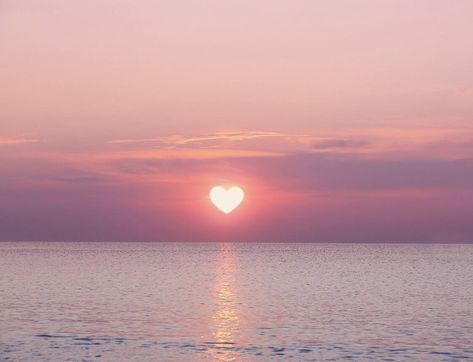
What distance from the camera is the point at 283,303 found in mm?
86562

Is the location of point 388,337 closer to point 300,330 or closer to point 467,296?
point 300,330

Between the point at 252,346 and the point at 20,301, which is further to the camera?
the point at 20,301

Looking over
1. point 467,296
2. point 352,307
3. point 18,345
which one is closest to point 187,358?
point 18,345

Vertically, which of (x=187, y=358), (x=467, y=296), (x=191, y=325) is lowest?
(x=187, y=358)

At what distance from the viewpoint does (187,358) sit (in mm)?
48812

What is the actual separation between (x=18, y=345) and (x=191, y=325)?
621 inches

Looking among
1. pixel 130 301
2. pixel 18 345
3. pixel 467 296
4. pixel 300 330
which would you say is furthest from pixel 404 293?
pixel 18 345

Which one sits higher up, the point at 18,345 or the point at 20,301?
the point at 20,301

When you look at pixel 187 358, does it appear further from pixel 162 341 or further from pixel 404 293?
pixel 404 293

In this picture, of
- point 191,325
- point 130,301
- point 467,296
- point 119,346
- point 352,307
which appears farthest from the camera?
point 467,296

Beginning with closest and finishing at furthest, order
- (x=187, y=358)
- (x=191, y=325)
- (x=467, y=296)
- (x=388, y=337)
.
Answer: (x=187, y=358) < (x=388, y=337) < (x=191, y=325) < (x=467, y=296)

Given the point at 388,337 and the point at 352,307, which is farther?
the point at 352,307

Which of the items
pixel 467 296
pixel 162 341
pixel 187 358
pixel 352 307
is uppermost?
pixel 467 296

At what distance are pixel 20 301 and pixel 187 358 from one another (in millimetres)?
42975
